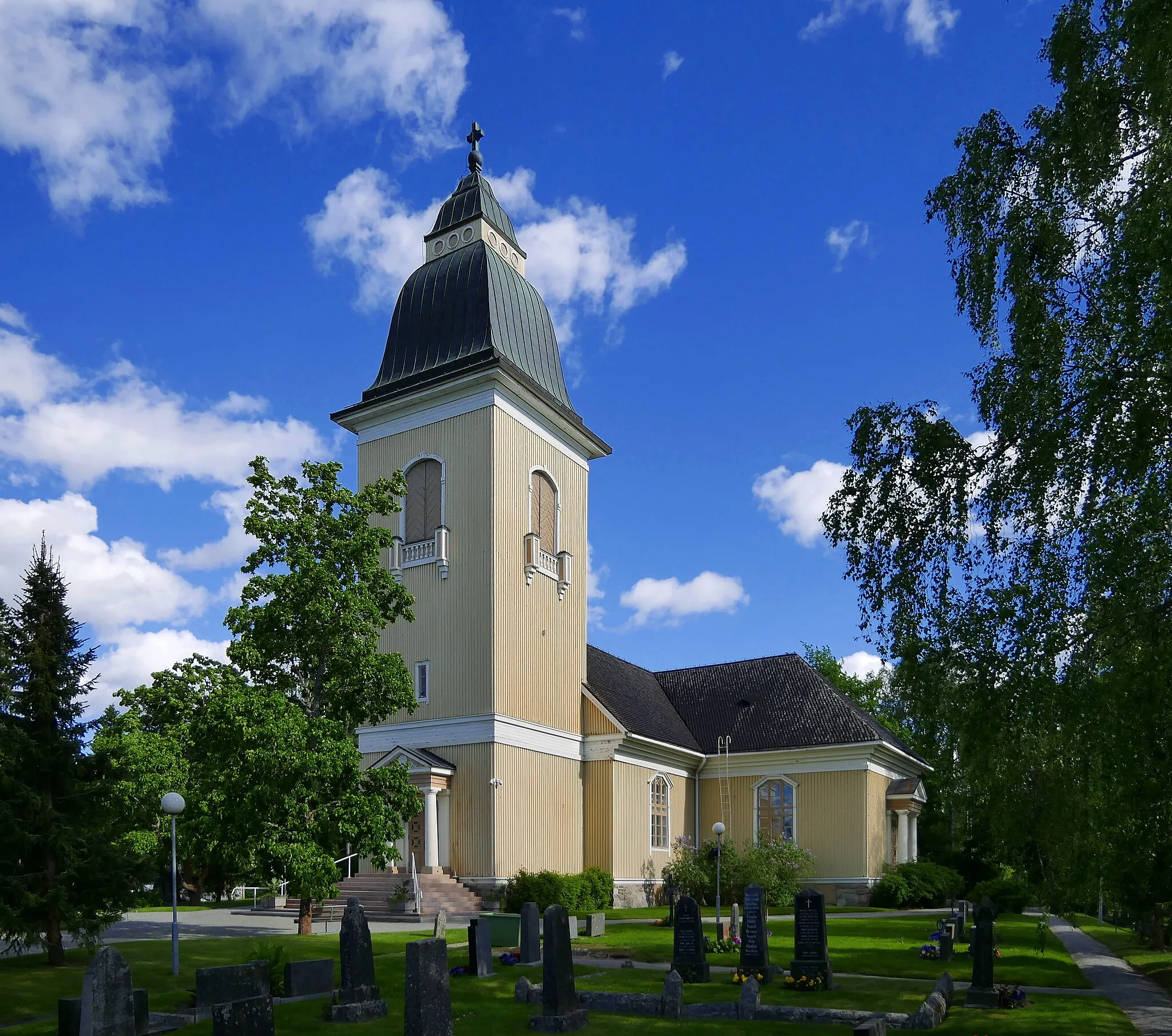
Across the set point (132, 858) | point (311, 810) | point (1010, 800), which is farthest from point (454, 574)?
point (1010, 800)

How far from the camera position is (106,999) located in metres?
8.69

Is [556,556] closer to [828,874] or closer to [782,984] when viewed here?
[828,874]

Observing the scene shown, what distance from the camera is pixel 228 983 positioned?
11.9m

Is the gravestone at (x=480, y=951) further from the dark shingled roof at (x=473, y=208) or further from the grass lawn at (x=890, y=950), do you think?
the dark shingled roof at (x=473, y=208)

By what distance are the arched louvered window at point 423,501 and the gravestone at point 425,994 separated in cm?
2125

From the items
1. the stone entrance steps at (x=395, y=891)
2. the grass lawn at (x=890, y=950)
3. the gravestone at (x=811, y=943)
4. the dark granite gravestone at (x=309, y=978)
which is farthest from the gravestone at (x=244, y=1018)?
the stone entrance steps at (x=395, y=891)

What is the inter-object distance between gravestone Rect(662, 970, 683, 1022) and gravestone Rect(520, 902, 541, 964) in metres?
4.23

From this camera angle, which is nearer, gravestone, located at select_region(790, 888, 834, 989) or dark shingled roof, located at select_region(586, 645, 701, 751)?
gravestone, located at select_region(790, 888, 834, 989)

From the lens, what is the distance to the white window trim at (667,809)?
33.8m

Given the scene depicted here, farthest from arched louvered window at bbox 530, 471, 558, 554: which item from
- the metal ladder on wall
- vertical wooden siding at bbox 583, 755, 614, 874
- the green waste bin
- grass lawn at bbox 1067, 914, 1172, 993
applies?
grass lawn at bbox 1067, 914, 1172, 993

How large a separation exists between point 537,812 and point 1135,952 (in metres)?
14.9

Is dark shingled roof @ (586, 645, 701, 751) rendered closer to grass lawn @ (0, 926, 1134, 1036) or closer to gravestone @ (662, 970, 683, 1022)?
grass lawn @ (0, 926, 1134, 1036)

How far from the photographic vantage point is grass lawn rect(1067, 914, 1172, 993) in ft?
58.7

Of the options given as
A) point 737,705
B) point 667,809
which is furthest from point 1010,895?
point 667,809
